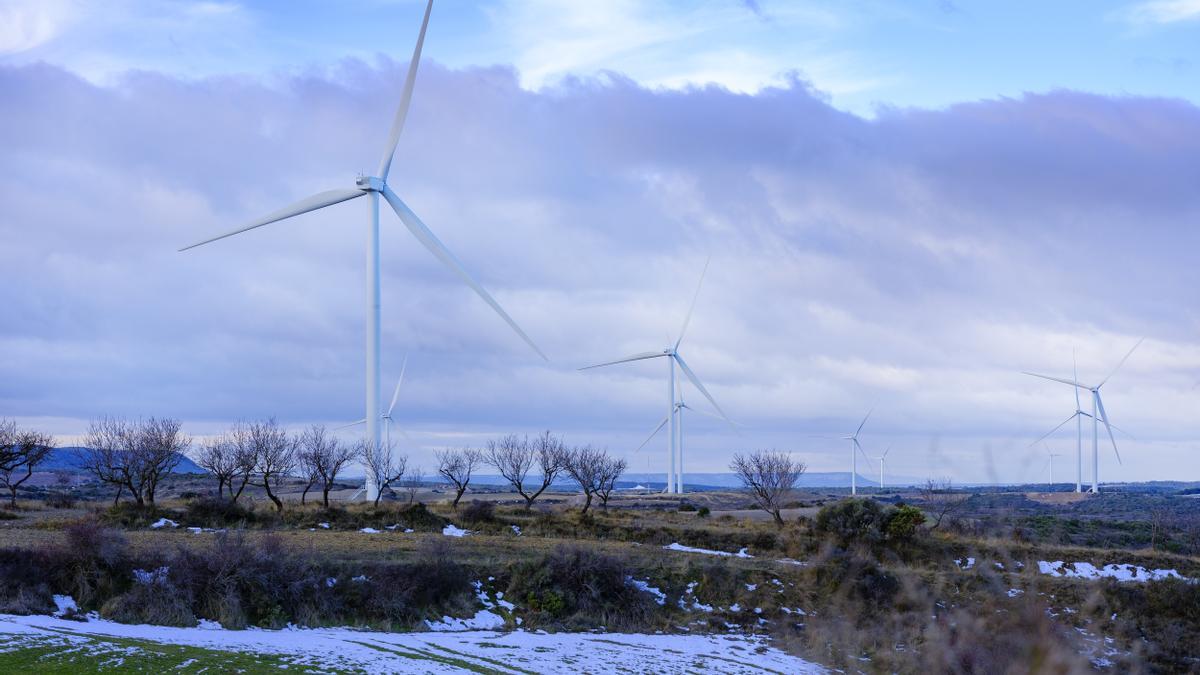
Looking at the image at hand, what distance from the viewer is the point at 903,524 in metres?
58.7

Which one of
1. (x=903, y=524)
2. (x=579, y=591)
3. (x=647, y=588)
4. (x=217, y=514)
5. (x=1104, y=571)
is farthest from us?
(x=217, y=514)

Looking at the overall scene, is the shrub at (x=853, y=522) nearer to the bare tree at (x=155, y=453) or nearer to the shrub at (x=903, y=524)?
the shrub at (x=903, y=524)

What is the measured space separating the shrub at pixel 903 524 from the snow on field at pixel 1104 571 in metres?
6.98

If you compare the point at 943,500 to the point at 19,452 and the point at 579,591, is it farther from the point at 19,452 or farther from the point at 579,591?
the point at 19,452

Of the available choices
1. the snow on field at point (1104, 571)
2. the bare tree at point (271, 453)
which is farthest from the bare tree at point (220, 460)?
the snow on field at point (1104, 571)

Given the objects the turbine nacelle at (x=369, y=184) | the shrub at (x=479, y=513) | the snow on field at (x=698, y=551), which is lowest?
the snow on field at (x=698, y=551)

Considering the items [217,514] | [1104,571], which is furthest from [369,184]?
[1104,571]

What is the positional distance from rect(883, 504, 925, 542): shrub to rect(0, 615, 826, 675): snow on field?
22.9 metres

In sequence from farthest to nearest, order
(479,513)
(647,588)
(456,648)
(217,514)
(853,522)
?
(479,513) < (853,522) < (217,514) < (647,588) < (456,648)

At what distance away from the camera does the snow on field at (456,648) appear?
998 inches

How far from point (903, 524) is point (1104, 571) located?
10.3m

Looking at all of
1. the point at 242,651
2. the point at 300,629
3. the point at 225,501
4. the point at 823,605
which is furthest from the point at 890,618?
the point at 225,501

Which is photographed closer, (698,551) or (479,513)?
(698,551)

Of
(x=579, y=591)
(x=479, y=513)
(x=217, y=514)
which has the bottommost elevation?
(x=579, y=591)
